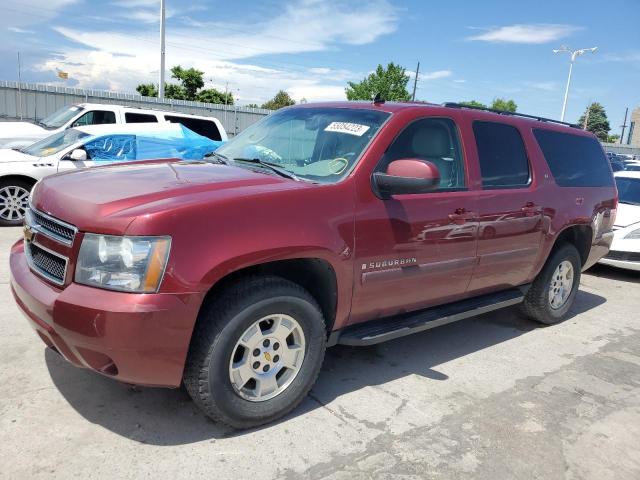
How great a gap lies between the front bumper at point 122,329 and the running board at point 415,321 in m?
1.11

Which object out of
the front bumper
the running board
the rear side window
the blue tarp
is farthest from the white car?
the front bumper

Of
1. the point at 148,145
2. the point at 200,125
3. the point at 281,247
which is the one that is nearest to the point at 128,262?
the point at 281,247

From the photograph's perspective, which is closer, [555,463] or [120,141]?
[555,463]

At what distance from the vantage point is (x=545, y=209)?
461cm

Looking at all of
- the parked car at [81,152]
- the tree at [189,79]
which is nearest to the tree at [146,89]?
the tree at [189,79]

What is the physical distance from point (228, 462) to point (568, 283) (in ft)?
13.4

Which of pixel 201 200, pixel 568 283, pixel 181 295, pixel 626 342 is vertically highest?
pixel 201 200

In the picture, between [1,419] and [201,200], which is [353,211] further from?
[1,419]

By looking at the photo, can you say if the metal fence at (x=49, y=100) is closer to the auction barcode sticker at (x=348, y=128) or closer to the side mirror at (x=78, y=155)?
the side mirror at (x=78, y=155)

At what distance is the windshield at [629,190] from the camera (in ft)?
27.6

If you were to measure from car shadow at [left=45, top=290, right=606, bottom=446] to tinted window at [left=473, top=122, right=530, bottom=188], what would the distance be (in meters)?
1.46

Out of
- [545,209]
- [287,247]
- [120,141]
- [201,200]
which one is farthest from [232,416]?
[120,141]

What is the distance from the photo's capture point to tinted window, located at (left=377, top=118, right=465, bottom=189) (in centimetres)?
359

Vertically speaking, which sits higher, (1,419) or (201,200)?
(201,200)
